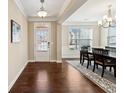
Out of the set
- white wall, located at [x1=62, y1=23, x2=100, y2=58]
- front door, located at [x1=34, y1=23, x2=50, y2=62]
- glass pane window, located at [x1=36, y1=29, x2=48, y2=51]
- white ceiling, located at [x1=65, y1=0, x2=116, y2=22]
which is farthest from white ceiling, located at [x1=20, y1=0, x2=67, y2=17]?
white wall, located at [x1=62, y1=23, x2=100, y2=58]

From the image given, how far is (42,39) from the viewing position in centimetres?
1116

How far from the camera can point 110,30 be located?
12.0m

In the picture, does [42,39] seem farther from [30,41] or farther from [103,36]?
[103,36]

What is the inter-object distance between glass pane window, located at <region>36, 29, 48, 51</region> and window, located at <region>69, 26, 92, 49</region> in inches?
105

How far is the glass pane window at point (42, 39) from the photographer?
36.4ft

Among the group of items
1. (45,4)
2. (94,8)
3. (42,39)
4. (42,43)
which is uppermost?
(45,4)

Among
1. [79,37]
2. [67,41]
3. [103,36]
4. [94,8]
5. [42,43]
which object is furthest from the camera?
[79,37]

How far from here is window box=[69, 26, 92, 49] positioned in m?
13.2

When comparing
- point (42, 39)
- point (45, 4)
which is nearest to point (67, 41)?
point (42, 39)

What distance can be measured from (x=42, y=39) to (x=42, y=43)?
256 mm

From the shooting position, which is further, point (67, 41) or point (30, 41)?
point (67, 41)

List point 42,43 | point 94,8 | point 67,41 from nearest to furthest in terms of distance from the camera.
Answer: point 94,8 < point 42,43 < point 67,41

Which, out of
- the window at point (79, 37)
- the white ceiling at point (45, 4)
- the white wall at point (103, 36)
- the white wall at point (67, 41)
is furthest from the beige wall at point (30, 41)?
the white wall at point (103, 36)
